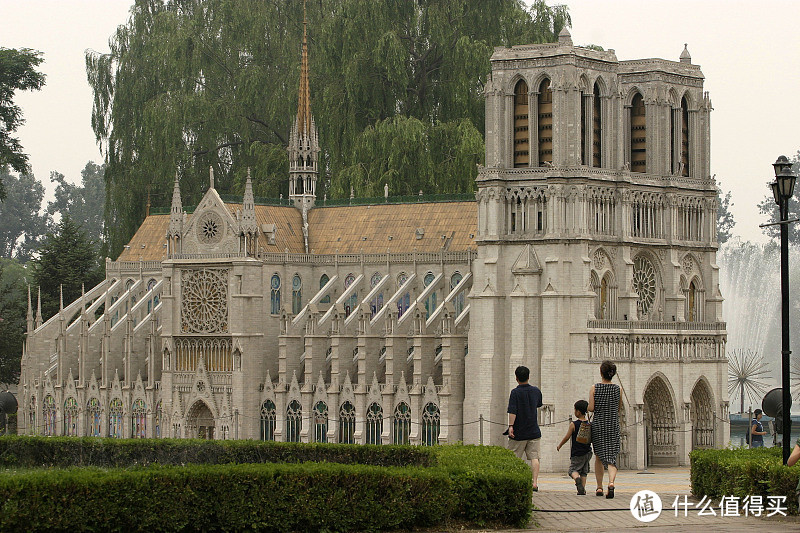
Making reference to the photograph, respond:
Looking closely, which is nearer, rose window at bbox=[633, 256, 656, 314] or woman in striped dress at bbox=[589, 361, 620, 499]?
woman in striped dress at bbox=[589, 361, 620, 499]

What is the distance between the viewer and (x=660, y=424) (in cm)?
6381

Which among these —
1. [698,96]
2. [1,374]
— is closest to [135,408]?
[1,374]

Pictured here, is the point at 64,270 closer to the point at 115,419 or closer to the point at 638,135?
the point at 115,419

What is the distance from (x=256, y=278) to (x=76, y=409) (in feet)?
35.8

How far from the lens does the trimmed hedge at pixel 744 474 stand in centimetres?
3384

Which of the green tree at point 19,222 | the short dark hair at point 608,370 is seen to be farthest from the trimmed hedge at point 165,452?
the green tree at point 19,222

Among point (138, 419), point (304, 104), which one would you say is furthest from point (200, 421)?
point (304, 104)

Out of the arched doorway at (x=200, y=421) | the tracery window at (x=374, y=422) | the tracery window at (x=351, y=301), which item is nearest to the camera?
the tracery window at (x=374, y=422)

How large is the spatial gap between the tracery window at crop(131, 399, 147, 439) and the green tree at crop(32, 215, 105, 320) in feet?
66.5

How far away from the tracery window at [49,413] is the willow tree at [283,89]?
14.5 m

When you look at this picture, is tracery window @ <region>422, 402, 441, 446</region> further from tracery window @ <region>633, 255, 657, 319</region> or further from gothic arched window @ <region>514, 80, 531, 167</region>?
gothic arched window @ <region>514, 80, 531, 167</region>

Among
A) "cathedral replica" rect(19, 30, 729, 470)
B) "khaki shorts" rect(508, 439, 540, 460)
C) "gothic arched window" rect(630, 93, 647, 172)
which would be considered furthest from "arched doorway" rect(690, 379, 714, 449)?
"khaki shorts" rect(508, 439, 540, 460)

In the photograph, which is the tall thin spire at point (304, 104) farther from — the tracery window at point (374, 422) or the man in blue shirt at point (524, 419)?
the man in blue shirt at point (524, 419)

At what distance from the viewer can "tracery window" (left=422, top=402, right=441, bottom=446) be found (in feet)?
210
